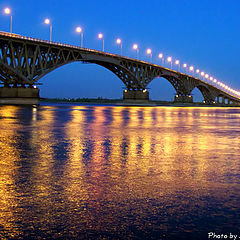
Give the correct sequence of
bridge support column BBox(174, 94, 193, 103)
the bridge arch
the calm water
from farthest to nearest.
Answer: the bridge arch
bridge support column BBox(174, 94, 193, 103)
the calm water

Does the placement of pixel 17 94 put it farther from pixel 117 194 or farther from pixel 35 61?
pixel 117 194

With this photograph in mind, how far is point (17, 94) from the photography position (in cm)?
6769

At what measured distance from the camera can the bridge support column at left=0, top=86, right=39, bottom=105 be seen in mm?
A: 67312

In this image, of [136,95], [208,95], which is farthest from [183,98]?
[136,95]

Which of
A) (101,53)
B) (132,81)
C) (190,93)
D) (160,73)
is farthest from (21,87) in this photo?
(190,93)

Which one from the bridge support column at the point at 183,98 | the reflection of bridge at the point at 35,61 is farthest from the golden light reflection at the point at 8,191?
the bridge support column at the point at 183,98

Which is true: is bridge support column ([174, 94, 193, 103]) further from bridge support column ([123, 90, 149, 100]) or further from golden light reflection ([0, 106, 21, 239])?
golden light reflection ([0, 106, 21, 239])

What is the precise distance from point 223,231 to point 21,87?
67.3 meters

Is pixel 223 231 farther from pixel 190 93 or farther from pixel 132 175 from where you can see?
pixel 190 93

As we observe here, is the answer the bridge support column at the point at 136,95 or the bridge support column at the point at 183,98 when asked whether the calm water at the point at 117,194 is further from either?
the bridge support column at the point at 183,98

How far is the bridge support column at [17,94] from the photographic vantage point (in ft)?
221

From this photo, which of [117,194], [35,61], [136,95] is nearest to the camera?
[117,194]

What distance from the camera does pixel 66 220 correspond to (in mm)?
3703

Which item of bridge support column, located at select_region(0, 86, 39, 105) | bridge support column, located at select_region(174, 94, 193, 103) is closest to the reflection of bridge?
bridge support column, located at select_region(0, 86, 39, 105)
